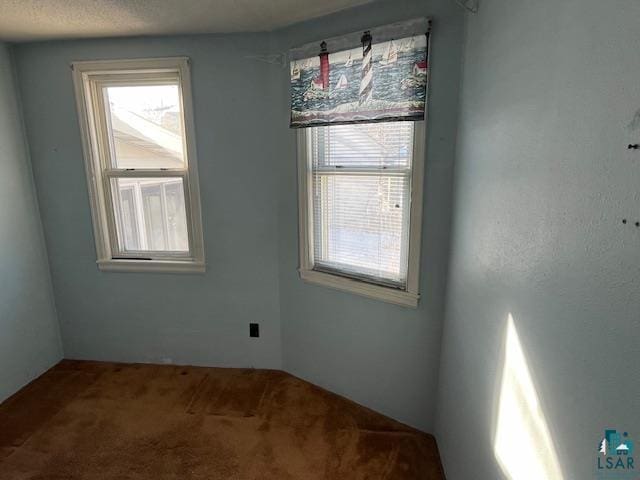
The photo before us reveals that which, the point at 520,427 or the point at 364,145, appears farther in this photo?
the point at 364,145

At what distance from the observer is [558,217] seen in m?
0.86

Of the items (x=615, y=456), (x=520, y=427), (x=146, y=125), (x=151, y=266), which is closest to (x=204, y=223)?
(x=151, y=266)

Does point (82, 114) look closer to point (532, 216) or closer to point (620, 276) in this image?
point (532, 216)

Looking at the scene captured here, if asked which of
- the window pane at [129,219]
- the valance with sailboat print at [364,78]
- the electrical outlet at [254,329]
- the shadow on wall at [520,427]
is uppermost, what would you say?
the valance with sailboat print at [364,78]

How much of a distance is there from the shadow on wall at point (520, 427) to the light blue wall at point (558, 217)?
1.4 inches

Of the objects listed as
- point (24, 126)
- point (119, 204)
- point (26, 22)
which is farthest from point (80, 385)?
point (26, 22)

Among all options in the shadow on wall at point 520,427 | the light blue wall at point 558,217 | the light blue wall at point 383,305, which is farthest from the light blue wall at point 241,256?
the shadow on wall at point 520,427

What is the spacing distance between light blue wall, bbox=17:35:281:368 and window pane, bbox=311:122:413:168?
1.29 feet

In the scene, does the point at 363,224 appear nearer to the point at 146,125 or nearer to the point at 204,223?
the point at 204,223

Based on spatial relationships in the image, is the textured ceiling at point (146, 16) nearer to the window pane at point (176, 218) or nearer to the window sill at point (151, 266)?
the window pane at point (176, 218)

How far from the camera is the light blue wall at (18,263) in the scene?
2424 mm

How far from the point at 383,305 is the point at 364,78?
1.26 meters

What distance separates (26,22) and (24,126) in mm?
793

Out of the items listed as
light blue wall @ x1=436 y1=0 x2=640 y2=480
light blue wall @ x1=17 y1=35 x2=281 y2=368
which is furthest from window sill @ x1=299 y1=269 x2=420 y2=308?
light blue wall @ x1=436 y1=0 x2=640 y2=480
